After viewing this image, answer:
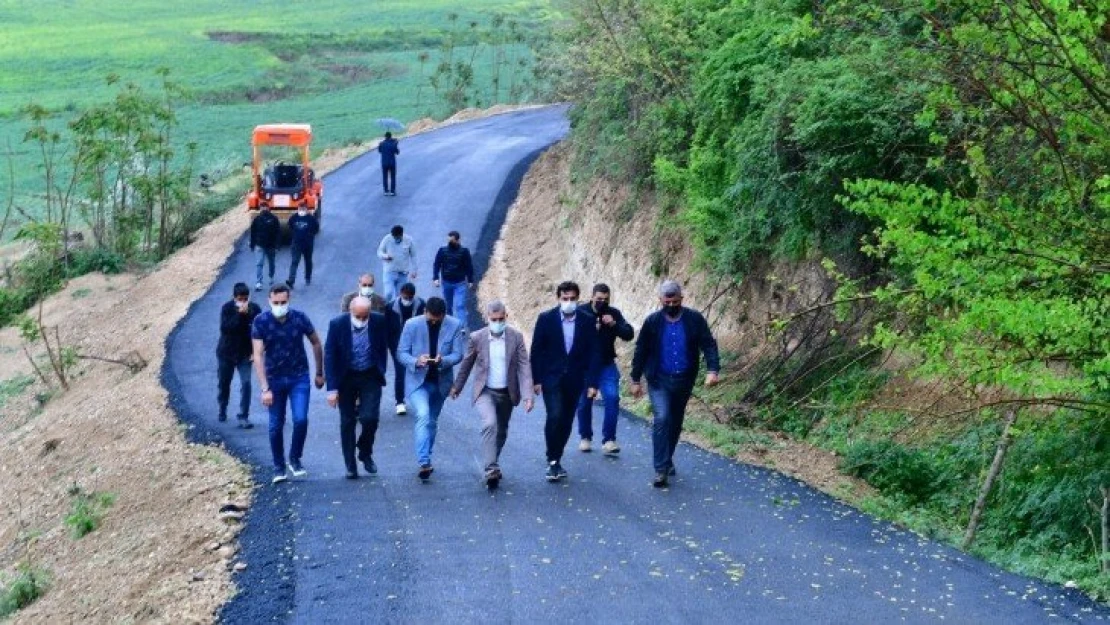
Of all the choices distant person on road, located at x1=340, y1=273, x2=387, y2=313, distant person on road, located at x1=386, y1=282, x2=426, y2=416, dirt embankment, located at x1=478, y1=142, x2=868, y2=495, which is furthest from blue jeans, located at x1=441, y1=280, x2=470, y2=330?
distant person on road, located at x1=340, y1=273, x2=387, y2=313

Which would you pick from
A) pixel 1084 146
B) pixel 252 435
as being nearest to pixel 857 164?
pixel 1084 146

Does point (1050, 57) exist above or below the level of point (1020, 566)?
above

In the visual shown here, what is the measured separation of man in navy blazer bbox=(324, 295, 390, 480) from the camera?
13148 millimetres

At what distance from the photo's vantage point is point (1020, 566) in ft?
35.9

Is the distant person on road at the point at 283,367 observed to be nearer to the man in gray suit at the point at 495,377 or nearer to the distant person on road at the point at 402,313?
the man in gray suit at the point at 495,377

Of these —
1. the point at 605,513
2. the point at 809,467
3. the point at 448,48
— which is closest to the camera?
the point at 605,513

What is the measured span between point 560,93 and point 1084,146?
23.9 metres

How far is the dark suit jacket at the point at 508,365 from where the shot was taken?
12961 mm

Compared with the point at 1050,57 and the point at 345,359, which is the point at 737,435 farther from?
the point at 1050,57

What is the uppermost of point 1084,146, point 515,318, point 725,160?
point 1084,146

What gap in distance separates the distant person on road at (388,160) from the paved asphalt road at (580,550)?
20323mm

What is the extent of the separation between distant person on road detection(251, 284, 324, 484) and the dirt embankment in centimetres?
451

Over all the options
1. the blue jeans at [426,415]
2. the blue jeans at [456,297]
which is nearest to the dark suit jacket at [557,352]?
the blue jeans at [426,415]

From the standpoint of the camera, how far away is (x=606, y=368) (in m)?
14.6
